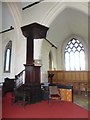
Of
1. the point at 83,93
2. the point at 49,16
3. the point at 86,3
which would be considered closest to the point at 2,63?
the point at 49,16

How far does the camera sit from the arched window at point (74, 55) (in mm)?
12648

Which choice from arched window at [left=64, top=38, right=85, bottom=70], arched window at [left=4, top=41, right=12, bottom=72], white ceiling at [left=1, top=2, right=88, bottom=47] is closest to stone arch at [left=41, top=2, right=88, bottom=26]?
white ceiling at [left=1, top=2, right=88, bottom=47]

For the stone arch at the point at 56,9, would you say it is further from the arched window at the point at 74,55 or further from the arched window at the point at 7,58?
the arched window at the point at 74,55

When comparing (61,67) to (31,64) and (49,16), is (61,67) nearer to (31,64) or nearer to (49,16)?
(49,16)

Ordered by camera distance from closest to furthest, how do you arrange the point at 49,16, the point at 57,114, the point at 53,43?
the point at 57,114 → the point at 49,16 → the point at 53,43

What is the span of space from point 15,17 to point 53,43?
14.1 feet

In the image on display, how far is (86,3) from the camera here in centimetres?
715

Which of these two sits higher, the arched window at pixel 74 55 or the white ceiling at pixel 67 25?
the white ceiling at pixel 67 25

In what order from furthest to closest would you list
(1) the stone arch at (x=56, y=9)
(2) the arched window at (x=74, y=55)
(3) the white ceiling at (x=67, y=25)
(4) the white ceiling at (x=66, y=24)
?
1. (2) the arched window at (x=74, y=55)
2. (3) the white ceiling at (x=67, y=25)
3. (4) the white ceiling at (x=66, y=24)
4. (1) the stone arch at (x=56, y=9)

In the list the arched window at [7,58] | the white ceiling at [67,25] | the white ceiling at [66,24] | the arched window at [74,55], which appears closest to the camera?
the white ceiling at [66,24]

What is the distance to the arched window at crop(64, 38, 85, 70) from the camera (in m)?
12.6

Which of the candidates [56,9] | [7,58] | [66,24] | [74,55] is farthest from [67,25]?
[7,58]

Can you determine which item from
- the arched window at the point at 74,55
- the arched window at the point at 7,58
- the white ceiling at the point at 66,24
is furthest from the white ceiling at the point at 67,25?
the arched window at the point at 7,58

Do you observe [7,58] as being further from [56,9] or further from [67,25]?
[67,25]
